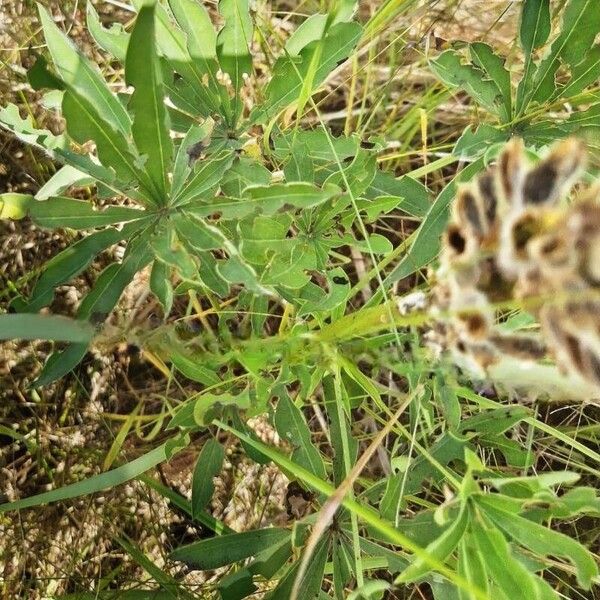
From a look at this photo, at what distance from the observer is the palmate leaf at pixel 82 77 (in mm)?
992

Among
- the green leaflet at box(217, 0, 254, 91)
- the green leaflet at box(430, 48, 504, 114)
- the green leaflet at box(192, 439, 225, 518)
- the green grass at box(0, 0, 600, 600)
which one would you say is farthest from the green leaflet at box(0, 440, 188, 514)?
the green leaflet at box(430, 48, 504, 114)

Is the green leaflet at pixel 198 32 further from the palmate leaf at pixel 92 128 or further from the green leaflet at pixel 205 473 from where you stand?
the green leaflet at pixel 205 473

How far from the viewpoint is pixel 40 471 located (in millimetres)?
1614

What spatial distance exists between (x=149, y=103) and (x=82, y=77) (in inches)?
5.9

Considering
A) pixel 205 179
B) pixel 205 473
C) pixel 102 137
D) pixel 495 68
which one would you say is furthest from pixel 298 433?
pixel 495 68

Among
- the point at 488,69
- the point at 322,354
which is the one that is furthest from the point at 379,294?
the point at 488,69

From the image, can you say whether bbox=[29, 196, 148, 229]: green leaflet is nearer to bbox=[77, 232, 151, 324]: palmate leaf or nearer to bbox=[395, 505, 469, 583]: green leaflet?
bbox=[77, 232, 151, 324]: palmate leaf

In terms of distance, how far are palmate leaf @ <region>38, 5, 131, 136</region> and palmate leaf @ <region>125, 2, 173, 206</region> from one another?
0.24 feet

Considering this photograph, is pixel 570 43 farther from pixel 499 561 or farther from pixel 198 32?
pixel 499 561

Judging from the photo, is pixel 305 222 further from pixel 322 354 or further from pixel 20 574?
pixel 20 574

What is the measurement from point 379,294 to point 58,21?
3.41ft

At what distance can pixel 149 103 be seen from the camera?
938mm

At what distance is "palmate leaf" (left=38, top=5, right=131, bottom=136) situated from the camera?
3.26ft

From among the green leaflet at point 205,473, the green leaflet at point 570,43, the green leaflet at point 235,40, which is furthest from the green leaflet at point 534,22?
the green leaflet at point 205,473
